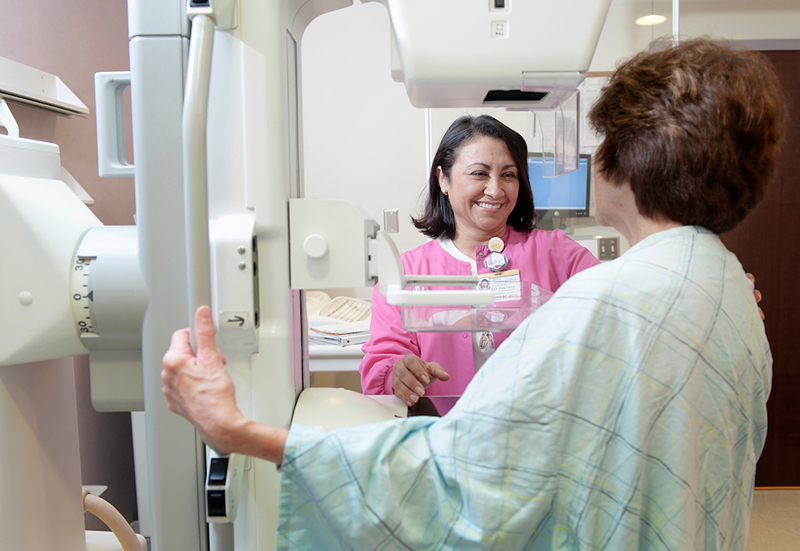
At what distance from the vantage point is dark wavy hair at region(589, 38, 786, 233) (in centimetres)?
65

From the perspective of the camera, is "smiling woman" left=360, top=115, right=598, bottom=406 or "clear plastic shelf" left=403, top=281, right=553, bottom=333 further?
"smiling woman" left=360, top=115, right=598, bottom=406

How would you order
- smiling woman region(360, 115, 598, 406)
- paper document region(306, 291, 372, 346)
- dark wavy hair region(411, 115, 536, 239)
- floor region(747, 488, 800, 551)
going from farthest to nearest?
floor region(747, 488, 800, 551) < paper document region(306, 291, 372, 346) < dark wavy hair region(411, 115, 536, 239) < smiling woman region(360, 115, 598, 406)

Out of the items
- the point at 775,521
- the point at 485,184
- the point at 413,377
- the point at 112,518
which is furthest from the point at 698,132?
the point at 775,521

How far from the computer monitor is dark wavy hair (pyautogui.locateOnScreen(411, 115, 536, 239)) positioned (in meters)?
1.00

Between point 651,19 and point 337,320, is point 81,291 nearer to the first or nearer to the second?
point 337,320

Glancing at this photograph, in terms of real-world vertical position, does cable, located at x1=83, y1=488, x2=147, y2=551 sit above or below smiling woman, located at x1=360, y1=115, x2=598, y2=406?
below

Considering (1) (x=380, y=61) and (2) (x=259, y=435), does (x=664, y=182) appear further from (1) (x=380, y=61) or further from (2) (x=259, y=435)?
(1) (x=380, y=61)

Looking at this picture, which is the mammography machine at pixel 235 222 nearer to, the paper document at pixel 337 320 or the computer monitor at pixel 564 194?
the paper document at pixel 337 320

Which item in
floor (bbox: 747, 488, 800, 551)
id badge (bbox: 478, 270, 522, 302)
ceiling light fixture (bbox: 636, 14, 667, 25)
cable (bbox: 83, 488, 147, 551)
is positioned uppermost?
ceiling light fixture (bbox: 636, 14, 667, 25)

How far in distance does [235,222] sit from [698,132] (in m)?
0.57

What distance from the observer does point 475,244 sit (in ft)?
4.94


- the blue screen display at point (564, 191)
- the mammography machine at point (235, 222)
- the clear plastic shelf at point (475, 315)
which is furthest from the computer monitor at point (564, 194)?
the mammography machine at point (235, 222)

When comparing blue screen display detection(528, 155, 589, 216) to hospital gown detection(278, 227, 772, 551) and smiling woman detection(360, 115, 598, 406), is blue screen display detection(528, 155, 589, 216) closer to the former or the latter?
smiling woman detection(360, 115, 598, 406)

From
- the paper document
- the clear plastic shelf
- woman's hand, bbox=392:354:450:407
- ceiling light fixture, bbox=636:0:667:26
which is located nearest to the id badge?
the clear plastic shelf
